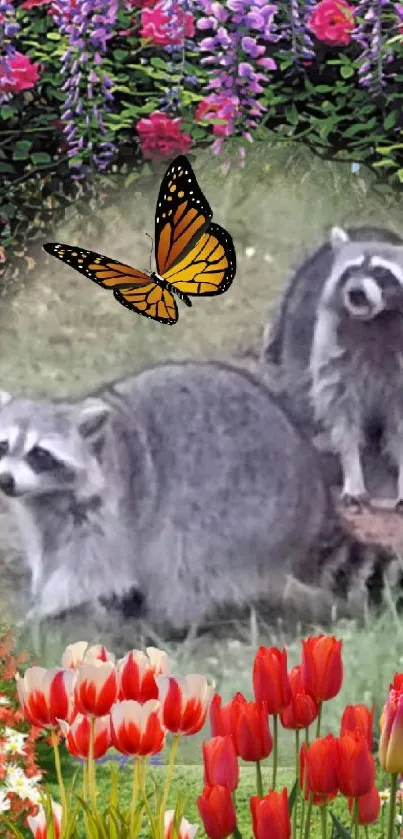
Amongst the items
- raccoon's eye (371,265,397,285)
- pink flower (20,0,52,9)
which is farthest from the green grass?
pink flower (20,0,52,9)

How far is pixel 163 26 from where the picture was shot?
2350mm

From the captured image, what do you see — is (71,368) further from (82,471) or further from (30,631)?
(30,631)

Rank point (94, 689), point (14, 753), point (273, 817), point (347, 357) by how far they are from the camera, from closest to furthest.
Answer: point (273, 817) → point (94, 689) → point (14, 753) → point (347, 357)

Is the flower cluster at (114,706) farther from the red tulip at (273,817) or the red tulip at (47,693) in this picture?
the red tulip at (273,817)

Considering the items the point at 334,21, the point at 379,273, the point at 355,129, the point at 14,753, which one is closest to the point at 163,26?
the point at 334,21

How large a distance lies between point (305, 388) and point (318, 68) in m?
0.72

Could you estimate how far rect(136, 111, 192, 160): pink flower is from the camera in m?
2.34

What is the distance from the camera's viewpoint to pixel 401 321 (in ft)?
7.52

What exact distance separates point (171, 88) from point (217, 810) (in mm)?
1788

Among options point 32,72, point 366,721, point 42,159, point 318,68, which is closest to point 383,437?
point 318,68

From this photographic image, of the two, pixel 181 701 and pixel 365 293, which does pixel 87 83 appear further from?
pixel 181 701

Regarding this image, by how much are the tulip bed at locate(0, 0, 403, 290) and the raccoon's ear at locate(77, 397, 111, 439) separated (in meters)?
0.35

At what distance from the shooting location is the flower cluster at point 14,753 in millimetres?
1933

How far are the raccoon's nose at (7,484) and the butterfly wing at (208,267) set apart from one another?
0.55 m
